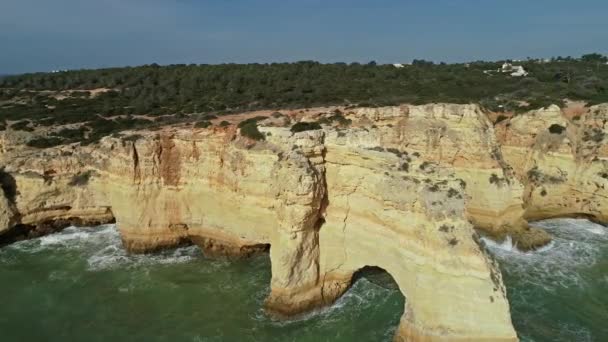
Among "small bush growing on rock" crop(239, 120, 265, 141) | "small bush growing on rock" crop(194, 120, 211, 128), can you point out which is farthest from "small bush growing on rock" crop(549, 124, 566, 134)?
"small bush growing on rock" crop(194, 120, 211, 128)

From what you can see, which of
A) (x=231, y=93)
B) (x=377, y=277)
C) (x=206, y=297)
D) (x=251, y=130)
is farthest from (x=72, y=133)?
(x=377, y=277)

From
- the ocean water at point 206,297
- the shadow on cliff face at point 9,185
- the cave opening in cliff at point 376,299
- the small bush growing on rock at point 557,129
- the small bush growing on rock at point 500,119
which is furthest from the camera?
the small bush growing on rock at point 500,119

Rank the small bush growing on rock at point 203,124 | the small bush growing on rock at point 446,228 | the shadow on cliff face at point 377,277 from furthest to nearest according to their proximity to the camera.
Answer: the small bush growing on rock at point 203,124 → the shadow on cliff face at point 377,277 → the small bush growing on rock at point 446,228

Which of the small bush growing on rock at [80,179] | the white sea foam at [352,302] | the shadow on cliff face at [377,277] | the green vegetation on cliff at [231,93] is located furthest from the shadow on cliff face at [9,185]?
the shadow on cliff face at [377,277]

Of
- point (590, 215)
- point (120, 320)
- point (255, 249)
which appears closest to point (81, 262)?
point (120, 320)

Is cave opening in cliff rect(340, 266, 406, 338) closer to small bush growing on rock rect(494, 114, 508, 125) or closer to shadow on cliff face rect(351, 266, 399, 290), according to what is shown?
shadow on cliff face rect(351, 266, 399, 290)

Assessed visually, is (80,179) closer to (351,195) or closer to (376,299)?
(351,195)

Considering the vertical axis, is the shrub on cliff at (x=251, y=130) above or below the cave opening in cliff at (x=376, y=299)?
above

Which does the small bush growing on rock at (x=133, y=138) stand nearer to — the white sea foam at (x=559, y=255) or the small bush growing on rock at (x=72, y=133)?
the small bush growing on rock at (x=72, y=133)
